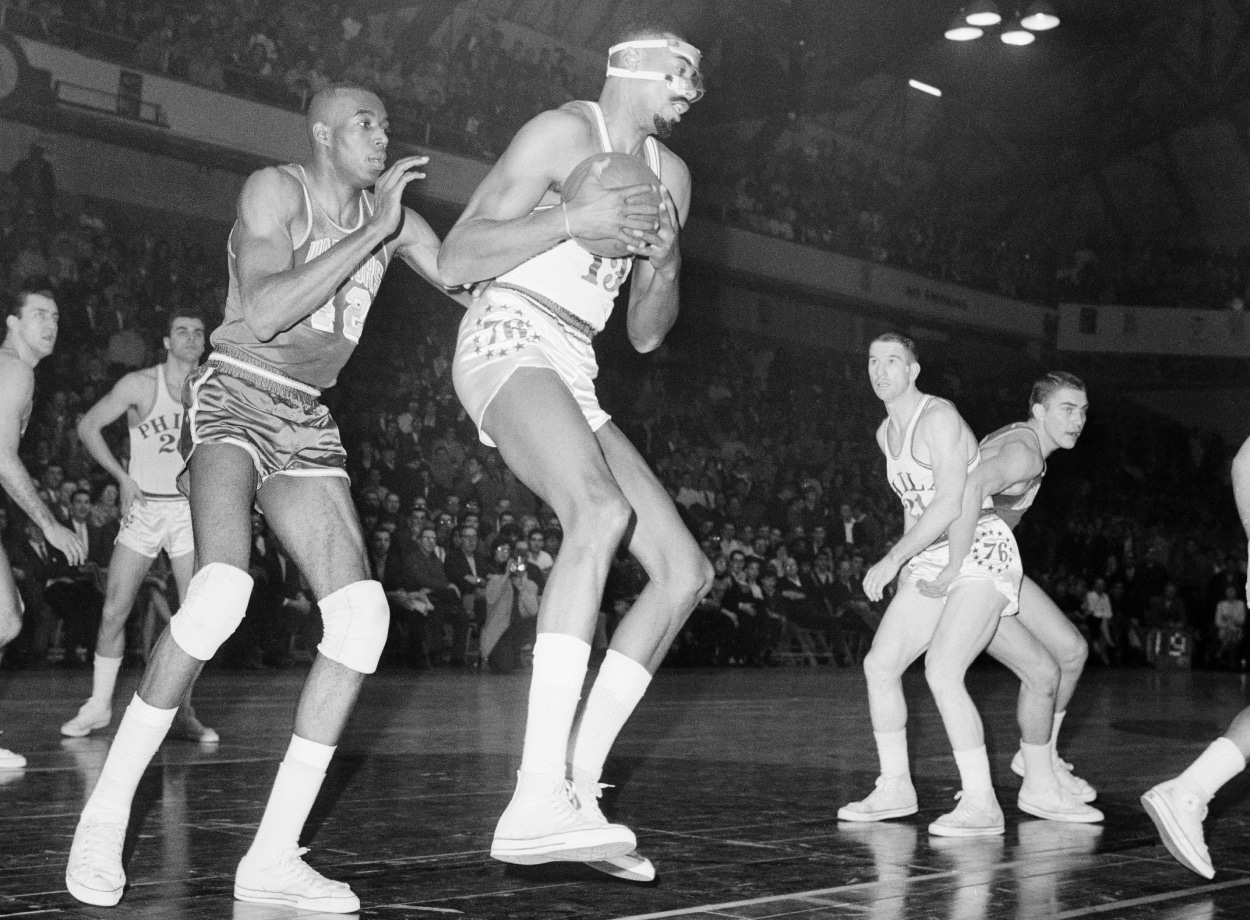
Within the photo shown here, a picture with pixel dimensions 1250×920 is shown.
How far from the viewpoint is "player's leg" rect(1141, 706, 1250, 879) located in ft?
13.8

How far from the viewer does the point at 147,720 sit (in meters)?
3.53

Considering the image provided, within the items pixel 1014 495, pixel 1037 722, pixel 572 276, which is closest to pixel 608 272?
pixel 572 276

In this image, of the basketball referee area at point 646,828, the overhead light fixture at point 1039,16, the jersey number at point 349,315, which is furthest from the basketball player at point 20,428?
the overhead light fixture at point 1039,16

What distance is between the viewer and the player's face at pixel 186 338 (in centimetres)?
710

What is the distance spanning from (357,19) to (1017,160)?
1674 centimetres

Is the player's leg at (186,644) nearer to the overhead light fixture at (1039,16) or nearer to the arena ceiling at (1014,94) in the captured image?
the overhead light fixture at (1039,16)

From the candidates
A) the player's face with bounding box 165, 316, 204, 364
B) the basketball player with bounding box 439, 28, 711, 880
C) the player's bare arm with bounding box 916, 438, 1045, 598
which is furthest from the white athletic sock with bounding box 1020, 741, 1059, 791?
the player's face with bounding box 165, 316, 204, 364

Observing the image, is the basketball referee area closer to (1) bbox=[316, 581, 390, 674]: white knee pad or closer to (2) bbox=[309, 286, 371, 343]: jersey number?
(1) bbox=[316, 581, 390, 674]: white knee pad

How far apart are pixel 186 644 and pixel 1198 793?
2.89 metres

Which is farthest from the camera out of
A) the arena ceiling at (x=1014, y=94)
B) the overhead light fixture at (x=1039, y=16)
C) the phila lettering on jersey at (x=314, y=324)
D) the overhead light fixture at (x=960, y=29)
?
the arena ceiling at (x=1014, y=94)

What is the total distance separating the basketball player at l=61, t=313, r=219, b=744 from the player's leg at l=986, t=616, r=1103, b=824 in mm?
3549

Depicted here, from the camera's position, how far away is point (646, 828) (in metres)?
4.68

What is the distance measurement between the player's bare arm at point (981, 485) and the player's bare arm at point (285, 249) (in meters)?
2.56

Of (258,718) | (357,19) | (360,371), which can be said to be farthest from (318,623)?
(357,19)
